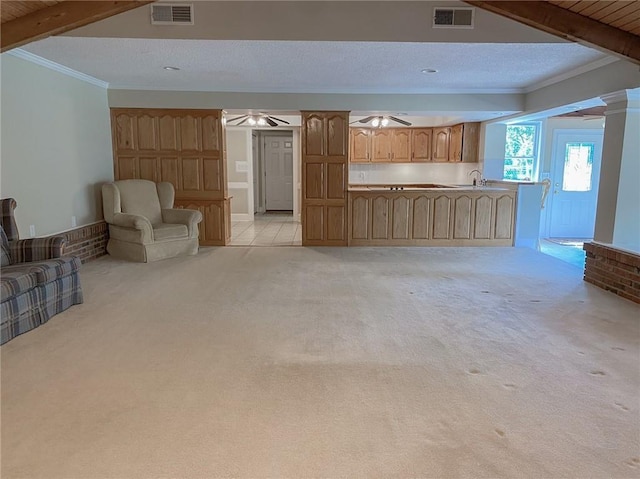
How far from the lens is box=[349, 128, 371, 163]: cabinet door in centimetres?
873

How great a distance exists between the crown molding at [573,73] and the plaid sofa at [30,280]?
5.55 m

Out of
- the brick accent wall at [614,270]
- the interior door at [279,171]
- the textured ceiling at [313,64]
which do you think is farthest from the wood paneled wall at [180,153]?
the interior door at [279,171]

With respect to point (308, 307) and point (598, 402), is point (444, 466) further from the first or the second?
point (308, 307)

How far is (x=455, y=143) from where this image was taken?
820cm

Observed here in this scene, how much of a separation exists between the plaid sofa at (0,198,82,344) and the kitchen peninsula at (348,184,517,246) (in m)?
4.21

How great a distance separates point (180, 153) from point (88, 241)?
1.88 meters

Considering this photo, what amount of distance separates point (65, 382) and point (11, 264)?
5.24ft

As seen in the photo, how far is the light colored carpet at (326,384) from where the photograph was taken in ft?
6.19

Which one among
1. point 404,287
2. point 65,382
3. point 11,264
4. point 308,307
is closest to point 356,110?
point 404,287

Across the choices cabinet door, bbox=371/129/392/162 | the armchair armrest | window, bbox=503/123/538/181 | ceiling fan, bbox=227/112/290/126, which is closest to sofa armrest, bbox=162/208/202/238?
the armchair armrest

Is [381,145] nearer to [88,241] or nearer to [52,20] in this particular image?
[88,241]

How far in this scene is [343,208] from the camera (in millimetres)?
6887

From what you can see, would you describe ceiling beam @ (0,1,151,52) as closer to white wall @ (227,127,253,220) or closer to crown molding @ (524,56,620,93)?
crown molding @ (524,56,620,93)

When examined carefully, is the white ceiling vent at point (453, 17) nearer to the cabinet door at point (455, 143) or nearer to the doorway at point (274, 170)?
the cabinet door at point (455, 143)
